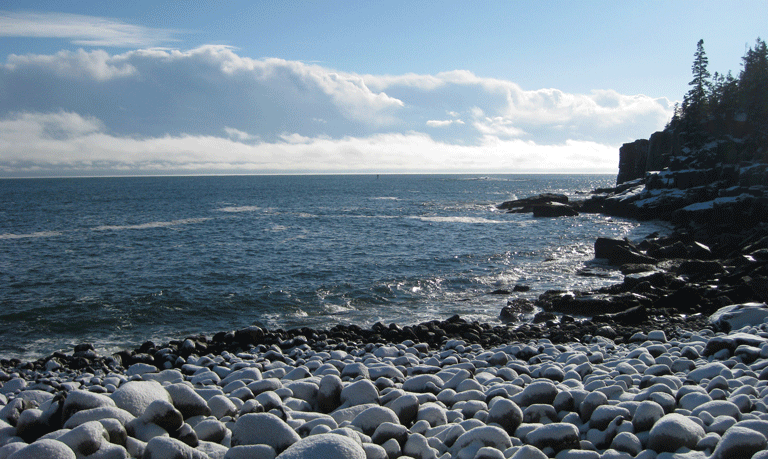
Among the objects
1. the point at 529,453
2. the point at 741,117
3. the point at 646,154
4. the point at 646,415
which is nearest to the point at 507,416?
the point at 529,453

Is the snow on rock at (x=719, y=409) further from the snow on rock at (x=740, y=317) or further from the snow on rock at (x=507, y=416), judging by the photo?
the snow on rock at (x=740, y=317)

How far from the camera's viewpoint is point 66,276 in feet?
82.4

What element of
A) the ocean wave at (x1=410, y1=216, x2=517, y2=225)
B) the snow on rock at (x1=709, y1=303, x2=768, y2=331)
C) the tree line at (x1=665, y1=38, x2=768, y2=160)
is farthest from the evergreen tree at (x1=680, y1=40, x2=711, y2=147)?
the snow on rock at (x1=709, y1=303, x2=768, y2=331)

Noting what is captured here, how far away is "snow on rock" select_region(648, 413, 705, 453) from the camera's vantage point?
17.1 feet

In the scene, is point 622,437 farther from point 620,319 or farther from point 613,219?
point 613,219

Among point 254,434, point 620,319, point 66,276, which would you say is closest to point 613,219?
point 620,319

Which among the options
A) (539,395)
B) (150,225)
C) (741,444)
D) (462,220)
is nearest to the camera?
(741,444)

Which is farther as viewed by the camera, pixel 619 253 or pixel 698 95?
pixel 698 95

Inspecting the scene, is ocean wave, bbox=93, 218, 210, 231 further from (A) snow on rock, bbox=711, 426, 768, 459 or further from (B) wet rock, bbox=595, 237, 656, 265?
(A) snow on rock, bbox=711, 426, 768, 459

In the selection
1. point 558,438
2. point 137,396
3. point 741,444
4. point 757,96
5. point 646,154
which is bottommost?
point 558,438

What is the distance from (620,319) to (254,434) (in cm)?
1395

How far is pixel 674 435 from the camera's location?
5.23 metres

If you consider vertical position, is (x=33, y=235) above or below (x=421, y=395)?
below

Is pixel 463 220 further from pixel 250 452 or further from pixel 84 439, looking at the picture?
pixel 84 439
